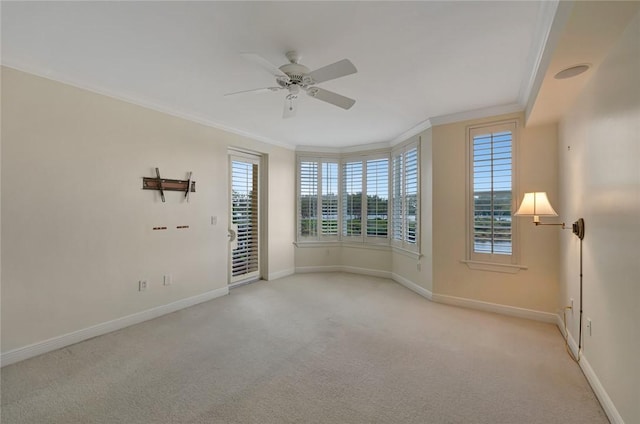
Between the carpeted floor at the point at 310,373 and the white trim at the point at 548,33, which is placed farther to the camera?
the carpeted floor at the point at 310,373

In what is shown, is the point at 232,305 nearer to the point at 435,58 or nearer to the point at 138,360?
the point at 138,360

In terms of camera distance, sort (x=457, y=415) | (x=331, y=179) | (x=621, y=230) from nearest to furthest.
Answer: (x=621, y=230)
(x=457, y=415)
(x=331, y=179)

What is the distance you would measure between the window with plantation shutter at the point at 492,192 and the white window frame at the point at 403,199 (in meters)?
0.85

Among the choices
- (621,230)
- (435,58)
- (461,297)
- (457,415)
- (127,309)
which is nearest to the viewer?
(621,230)

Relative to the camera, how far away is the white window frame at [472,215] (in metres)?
3.53

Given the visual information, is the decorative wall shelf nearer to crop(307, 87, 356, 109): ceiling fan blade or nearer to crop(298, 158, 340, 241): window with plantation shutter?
crop(307, 87, 356, 109): ceiling fan blade

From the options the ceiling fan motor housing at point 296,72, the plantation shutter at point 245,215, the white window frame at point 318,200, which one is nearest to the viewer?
the ceiling fan motor housing at point 296,72

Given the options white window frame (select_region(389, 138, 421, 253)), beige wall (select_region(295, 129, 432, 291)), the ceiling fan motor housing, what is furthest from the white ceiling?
white window frame (select_region(389, 138, 421, 253))

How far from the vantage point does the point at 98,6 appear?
1.84 m

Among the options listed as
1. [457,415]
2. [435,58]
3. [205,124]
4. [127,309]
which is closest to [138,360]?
[127,309]

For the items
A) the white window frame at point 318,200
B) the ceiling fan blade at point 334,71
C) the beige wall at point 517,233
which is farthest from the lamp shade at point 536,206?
the white window frame at point 318,200

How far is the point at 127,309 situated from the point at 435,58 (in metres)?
4.02

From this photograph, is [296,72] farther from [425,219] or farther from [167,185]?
[425,219]

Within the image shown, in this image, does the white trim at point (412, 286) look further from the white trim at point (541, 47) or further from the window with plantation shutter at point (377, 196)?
the white trim at point (541, 47)
